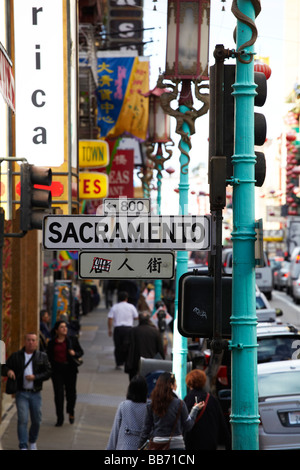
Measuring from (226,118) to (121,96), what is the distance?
1810 cm

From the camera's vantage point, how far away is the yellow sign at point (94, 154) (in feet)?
67.5

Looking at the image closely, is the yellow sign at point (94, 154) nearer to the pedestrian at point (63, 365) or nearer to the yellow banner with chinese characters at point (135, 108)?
the yellow banner with chinese characters at point (135, 108)

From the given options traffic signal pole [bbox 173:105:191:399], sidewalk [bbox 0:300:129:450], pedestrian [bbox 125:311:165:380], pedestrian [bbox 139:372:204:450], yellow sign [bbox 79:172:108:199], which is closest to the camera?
pedestrian [bbox 139:372:204:450]

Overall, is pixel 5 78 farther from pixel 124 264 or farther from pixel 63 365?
pixel 63 365

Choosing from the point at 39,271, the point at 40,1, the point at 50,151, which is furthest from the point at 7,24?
the point at 39,271

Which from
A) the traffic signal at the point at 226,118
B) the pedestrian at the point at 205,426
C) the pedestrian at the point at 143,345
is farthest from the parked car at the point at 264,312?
the traffic signal at the point at 226,118

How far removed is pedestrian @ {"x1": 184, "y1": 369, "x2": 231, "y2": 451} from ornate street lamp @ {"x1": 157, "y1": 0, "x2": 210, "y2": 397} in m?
2.21

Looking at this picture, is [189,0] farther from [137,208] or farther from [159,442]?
[159,442]

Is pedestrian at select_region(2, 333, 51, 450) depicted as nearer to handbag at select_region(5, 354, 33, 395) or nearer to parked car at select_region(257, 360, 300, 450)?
handbag at select_region(5, 354, 33, 395)

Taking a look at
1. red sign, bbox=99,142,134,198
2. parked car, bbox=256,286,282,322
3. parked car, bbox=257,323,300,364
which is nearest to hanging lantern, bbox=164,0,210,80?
parked car, bbox=257,323,300,364

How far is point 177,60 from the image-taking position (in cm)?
1247

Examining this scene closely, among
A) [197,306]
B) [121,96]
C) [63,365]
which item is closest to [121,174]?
[121,96]

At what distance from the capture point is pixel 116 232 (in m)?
7.63

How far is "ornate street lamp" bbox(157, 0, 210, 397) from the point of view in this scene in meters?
12.2
